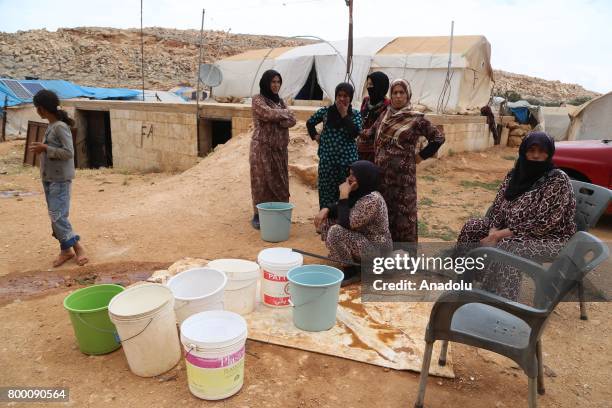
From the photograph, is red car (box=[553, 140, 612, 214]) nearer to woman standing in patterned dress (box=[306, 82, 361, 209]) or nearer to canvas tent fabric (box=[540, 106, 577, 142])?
woman standing in patterned dress (box=[306, 82, 361, 209])

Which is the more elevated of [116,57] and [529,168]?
[116,57]

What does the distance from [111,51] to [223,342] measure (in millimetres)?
30688

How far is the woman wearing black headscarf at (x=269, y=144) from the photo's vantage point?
420 cm

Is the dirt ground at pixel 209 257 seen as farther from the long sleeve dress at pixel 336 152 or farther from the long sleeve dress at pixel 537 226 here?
the long sleeve dress at pixel 336 152

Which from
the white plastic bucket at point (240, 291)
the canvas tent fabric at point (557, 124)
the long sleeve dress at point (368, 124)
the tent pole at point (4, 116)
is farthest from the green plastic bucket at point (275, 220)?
the tent pole at point (4, 116)

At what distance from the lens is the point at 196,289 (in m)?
2.55

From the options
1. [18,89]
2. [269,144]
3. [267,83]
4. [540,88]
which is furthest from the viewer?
[540,88]

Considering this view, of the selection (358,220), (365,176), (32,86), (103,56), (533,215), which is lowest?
(358,220)

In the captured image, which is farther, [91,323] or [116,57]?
[116,57]

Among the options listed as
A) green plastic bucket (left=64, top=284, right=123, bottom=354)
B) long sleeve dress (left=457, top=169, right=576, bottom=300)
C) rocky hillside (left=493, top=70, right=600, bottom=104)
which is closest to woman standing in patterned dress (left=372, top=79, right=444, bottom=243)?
long sleeve dress (left=457, top=169, right=576, bottom=300)

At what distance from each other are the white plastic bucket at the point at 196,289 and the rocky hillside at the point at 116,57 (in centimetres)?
2366

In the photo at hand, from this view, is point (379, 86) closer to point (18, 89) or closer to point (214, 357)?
point (214, 357)

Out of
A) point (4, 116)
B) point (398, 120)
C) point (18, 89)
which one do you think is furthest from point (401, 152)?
point (18, 89)

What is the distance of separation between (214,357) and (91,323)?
0.81 meters
